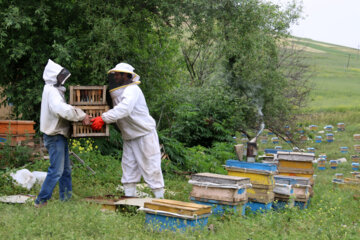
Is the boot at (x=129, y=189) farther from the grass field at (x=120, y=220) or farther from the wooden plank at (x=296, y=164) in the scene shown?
the wooden plank at (x=296, y=164)

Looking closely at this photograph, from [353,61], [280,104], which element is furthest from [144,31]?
[353,61]

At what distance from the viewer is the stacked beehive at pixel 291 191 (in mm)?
8477

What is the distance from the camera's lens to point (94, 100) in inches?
297

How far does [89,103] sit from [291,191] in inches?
167

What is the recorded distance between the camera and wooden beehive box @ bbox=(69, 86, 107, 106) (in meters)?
7.28

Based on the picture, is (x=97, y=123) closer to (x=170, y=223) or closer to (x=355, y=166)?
(x=170, y=223)

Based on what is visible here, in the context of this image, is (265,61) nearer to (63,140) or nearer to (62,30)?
(62,30)

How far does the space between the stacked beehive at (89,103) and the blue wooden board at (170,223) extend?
1.84 m

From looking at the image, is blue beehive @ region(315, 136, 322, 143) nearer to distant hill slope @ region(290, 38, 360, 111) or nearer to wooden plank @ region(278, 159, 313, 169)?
distant hill slope @ region(290, 38, 360, 111)

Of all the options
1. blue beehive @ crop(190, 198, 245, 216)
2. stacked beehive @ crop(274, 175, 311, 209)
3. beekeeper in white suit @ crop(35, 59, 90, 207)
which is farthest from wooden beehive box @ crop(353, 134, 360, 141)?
beekeeper in white suit @ crop(35, 59, 90, 207)

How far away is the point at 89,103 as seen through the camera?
7.32 m

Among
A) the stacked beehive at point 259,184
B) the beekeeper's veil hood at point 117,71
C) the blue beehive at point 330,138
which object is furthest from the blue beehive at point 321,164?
the beekeeper's veil hood at point 117,71

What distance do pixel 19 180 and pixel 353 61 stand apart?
282ft

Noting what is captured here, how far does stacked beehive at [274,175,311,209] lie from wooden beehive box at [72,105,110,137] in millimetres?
3582
